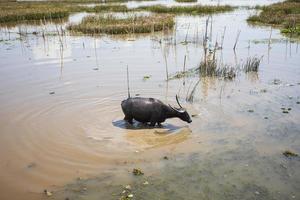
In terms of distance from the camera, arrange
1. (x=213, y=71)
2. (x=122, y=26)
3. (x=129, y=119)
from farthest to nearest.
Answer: (x=122, y=26), (x=213, y=71), (x=129, y=119)

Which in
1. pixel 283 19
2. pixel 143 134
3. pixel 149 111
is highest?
pixel 283 19

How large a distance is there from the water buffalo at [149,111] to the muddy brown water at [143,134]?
0.27 meters

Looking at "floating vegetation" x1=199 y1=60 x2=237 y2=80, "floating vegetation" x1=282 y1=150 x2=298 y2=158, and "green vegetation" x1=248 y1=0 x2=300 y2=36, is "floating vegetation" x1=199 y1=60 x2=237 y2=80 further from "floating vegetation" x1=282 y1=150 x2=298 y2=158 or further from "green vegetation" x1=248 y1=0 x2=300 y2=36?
"green vegetation" x1=248 y1=0 x2=300 y2=36

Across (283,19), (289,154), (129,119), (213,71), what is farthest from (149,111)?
(283,19)

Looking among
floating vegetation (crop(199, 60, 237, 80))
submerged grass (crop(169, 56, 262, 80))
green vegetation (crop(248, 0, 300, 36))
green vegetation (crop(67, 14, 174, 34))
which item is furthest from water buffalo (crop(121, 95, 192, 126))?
green vegetation (crop(67, 14, 174, 34))

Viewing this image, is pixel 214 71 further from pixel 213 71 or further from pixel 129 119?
pixel 129 119

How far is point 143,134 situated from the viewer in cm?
855

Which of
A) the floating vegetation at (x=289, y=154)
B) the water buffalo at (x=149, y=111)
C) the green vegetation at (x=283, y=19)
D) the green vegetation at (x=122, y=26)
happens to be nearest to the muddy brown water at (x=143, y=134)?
the floating vegetation at (x=289, y=154)

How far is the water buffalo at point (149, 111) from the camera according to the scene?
8.77 m

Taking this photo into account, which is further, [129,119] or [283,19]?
[283,19]

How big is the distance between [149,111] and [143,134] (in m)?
0.59

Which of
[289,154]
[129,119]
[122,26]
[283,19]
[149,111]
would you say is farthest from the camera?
[283,19]

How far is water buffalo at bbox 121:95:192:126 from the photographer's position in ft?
28.8

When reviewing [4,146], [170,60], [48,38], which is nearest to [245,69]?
[170,60]
